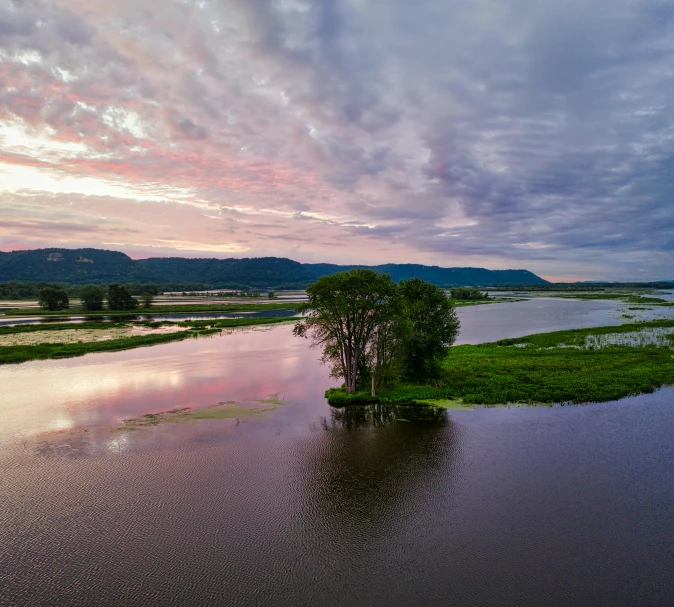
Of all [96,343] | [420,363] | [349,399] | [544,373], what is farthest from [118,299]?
[544,373]

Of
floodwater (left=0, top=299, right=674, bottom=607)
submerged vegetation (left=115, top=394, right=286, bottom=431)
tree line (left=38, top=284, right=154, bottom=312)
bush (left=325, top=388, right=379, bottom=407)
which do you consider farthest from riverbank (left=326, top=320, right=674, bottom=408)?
tree line (left=38, top=284, right=154, bottom=312)

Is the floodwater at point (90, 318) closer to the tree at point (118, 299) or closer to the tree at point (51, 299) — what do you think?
the tree at point (118, 299)

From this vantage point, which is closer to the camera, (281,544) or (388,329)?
(281,544)

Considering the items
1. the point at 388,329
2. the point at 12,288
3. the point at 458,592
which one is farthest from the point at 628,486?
the point at 12,288

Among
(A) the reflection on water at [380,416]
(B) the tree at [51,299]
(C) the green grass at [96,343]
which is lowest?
(A) the reflection on water at [380,416]

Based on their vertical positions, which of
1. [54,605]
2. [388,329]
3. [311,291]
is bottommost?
[54,605]

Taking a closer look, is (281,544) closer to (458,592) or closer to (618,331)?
(458,592)

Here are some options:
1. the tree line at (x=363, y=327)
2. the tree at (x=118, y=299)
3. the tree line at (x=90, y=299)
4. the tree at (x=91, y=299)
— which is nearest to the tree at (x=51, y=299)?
the tree line at (x=90, y=299)
